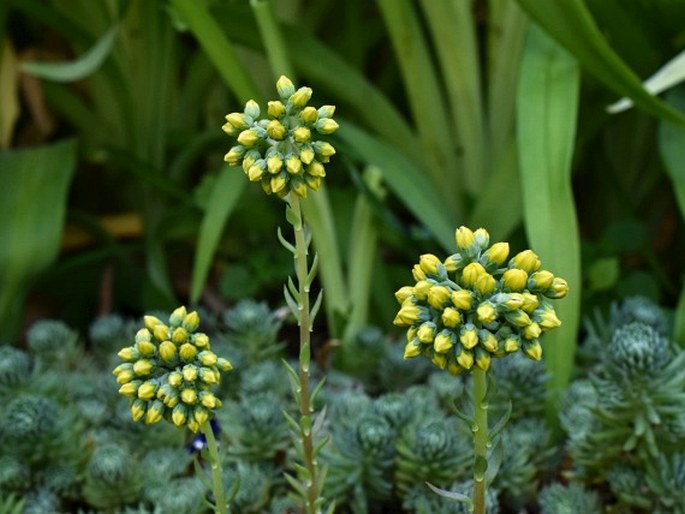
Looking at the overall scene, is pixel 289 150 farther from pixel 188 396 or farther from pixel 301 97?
pixel 188 396

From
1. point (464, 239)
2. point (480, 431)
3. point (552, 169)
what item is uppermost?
point (552, 169)

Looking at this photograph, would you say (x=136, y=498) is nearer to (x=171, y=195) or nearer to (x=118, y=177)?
(x=171, y=195)

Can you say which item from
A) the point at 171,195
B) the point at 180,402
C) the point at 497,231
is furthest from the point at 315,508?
the point at 171,195

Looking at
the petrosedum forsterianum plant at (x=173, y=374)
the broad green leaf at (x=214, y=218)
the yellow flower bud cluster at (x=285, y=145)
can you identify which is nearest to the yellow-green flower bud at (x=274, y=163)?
the yellow flower bud cluster at (x=285, y=145)

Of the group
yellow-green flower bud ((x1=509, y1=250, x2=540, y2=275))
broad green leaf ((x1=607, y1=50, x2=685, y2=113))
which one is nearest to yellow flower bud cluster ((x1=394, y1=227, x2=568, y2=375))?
yellow-green flower bud ((x1=509, y1=250, x2=540, y2=275))

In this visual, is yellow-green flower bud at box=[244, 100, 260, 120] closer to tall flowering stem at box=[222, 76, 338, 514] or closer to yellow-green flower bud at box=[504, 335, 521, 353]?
tall flowering stem at box=[222, 76, 338, 514]

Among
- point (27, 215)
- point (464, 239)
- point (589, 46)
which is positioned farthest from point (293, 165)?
point (27, 215)
